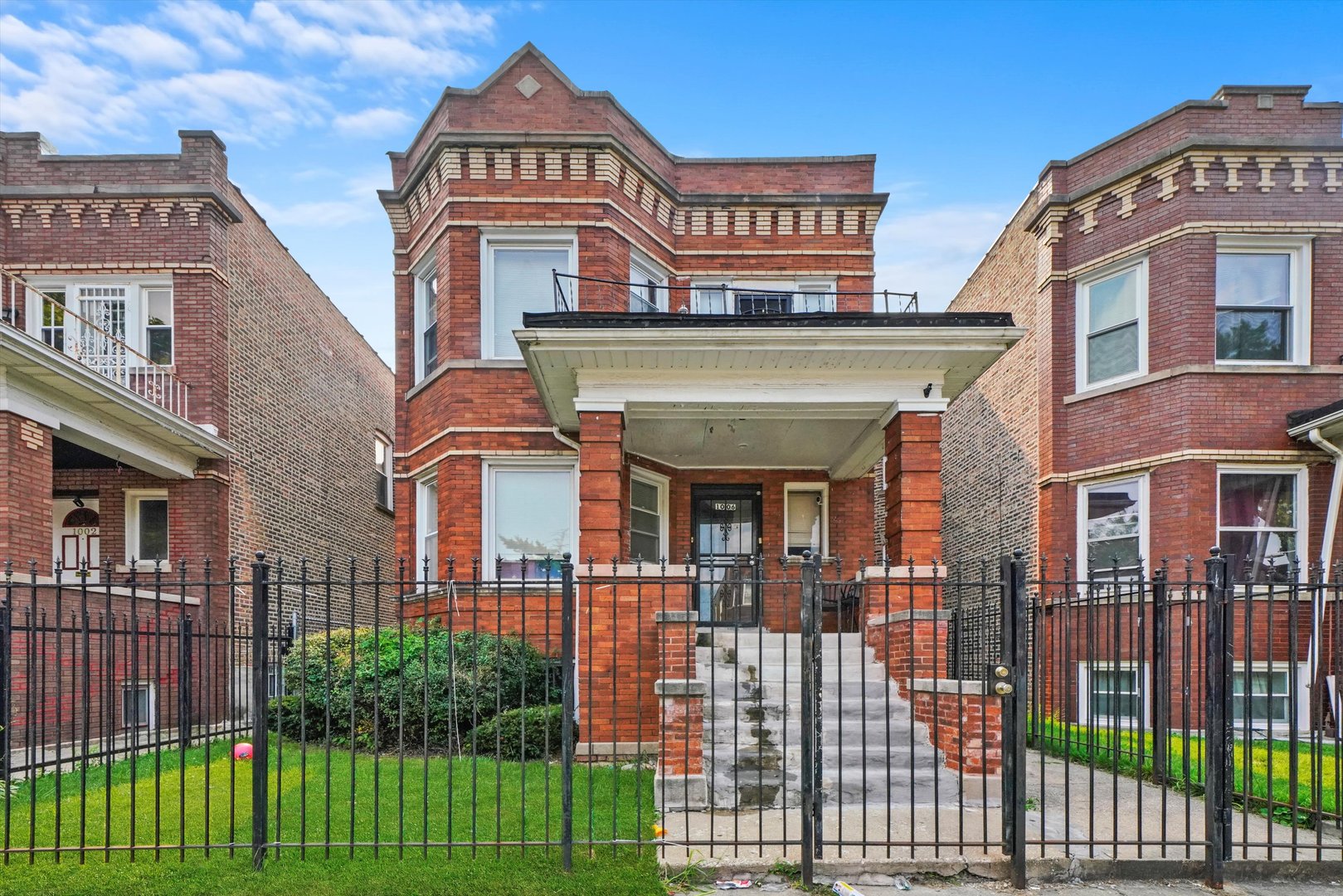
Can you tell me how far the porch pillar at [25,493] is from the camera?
10.2 meters

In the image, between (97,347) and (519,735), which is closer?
(519,735)

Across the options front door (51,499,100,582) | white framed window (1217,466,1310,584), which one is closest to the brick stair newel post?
white framed window (1217,466,1310,584)

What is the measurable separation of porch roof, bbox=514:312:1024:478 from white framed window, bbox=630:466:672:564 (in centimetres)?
246

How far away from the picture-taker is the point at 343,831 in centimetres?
663

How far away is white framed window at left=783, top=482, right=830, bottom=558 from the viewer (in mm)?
13812

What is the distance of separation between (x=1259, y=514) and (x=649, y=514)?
26.8 feet

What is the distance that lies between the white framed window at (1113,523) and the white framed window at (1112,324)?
148cm

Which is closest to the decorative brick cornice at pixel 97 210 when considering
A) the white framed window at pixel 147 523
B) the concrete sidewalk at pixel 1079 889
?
the white framed window at pixel 147 523

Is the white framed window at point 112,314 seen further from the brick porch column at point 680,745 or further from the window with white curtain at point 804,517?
the brick porch column at point 680,745

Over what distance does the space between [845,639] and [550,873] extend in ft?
17.3

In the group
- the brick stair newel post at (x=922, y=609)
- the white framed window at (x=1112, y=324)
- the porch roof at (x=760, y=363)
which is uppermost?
the white framed window at (x=1112, y=324)

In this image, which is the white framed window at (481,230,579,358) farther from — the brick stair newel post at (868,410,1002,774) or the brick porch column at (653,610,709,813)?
the brick porch column at (653,610,709,813)

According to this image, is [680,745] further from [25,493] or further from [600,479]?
[25,493]

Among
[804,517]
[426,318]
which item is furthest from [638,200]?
[804,517]
